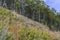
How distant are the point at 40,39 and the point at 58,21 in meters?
66.8

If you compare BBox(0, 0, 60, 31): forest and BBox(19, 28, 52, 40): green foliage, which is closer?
BBox(19, 28, 52, 40): green foliage

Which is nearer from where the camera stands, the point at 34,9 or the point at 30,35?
the point at 30,35

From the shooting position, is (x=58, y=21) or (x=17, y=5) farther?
(x=58, y=21)

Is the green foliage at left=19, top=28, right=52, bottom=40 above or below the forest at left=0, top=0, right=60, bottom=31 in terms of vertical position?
above

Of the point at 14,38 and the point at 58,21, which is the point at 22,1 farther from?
the point at 14,38

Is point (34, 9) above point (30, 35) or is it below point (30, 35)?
below

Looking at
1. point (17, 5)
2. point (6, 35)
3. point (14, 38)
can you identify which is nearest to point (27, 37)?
point (14, 38)

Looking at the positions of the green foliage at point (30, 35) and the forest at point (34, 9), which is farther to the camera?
the forest at point (34, 9)

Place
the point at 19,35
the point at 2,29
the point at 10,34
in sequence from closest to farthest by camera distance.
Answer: the point at 2,29 → the point at 10,34 → the point at 19,35

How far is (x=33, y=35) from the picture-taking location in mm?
7465

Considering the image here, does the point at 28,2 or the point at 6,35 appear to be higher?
the point at 6,35

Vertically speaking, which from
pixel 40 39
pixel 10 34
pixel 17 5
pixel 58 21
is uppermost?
pixel 10 34

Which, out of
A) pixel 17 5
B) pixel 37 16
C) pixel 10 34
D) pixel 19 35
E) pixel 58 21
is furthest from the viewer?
pixel 58 21

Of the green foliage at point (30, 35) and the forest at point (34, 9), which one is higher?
the green foliage at point (30, 35)
